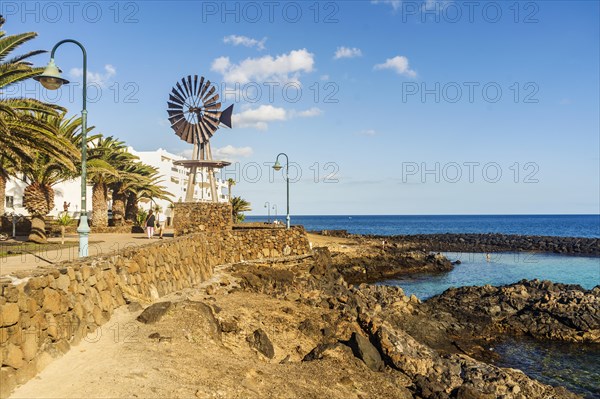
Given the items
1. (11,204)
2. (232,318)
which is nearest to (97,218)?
(11,204)

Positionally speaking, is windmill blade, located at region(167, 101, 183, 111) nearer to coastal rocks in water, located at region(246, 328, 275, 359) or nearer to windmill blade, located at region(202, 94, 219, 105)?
windmill blade, located at region(202, 94, 219, 105)

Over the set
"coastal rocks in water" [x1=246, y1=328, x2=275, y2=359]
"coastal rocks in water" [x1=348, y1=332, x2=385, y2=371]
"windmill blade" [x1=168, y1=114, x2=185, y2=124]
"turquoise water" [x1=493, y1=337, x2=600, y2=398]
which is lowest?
"turquoise water" [x1=493, y1=337, x2=600, y2=398]

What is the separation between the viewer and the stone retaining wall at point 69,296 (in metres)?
7.10

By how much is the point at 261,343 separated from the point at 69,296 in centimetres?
519

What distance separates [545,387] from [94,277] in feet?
42.5

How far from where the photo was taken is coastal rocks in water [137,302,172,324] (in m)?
10.6

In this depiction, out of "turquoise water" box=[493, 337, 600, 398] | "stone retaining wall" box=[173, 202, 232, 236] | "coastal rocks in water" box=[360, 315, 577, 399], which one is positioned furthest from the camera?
"stone retaining wall" box=[173, 202, 232, 236]

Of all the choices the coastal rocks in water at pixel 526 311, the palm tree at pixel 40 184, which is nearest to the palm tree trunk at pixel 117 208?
the palm tree at pixel 40 184

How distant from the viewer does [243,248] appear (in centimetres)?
2538

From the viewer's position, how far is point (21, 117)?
16.8m

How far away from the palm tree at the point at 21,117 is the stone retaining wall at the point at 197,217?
6600mm

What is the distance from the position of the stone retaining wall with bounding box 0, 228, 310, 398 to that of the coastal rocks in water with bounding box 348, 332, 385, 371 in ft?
20.2

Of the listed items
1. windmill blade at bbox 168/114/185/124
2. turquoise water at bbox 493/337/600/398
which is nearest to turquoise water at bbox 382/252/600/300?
turquoise water at bbox 493/337/600/398

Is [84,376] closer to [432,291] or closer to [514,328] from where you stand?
[514,328]
